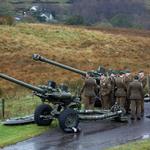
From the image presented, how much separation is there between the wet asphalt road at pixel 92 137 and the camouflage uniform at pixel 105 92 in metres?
1.63

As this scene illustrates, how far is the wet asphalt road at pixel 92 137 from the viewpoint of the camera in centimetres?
1544

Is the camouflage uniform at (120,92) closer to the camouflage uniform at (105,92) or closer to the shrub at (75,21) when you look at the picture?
the camouflage uniform at (105,92)

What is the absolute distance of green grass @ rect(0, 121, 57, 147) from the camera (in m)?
16.1

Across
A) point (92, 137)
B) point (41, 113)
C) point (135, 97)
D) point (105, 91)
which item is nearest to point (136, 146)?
point (92, 137)

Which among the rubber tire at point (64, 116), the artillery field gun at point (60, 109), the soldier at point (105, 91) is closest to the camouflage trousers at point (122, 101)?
the soldier at point (105, 91)

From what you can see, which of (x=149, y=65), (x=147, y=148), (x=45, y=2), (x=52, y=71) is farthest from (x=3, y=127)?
(x=45, y=2)

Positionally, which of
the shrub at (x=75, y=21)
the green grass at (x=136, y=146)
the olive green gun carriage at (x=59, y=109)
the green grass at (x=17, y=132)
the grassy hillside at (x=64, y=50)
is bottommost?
the green grass at (x=136, y=146)

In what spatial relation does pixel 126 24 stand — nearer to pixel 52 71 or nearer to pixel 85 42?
pixel 85 42

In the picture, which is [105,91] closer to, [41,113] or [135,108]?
[135,108]

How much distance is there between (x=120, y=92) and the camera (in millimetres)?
19984

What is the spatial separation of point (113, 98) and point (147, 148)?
19.0 ft

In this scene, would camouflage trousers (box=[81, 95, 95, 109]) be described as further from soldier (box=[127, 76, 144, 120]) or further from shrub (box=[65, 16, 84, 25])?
shrub (box=[65, 16, 84, 25])

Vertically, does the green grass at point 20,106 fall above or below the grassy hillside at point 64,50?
below

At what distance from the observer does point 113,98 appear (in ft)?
66.8
